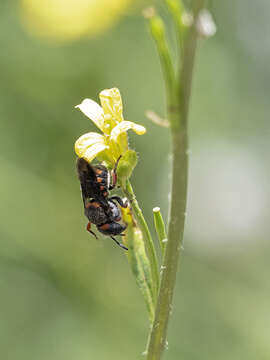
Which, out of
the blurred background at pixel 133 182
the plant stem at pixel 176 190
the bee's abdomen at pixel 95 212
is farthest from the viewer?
the blurred background at pixel 133 182

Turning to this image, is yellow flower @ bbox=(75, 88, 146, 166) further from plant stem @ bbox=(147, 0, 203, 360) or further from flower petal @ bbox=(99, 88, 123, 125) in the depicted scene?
plant stem @ bbox=(147, 0, 203, 360)

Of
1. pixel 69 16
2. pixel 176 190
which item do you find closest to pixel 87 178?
pixel 176 190

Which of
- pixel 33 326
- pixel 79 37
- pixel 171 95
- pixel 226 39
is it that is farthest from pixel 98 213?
pixel 226 39

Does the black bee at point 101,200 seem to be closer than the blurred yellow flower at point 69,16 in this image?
Yes

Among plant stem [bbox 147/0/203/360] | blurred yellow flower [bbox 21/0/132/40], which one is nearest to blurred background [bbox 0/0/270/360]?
blurred yellow flower [bbox 21/0/132/40]

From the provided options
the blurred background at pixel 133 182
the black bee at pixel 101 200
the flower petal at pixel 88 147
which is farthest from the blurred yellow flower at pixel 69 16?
the flower petal at pixel 88 147

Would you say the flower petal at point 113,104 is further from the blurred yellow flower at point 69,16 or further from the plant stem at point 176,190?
the blurred yellow flower at point 69,16
